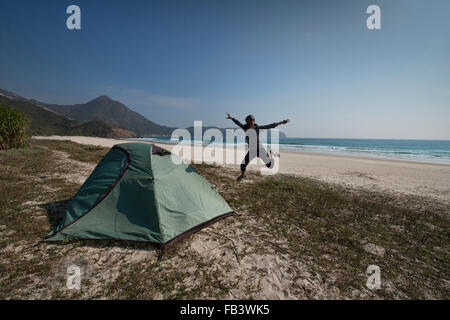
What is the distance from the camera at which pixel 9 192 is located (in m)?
5.70

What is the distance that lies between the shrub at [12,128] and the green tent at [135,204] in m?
15.1

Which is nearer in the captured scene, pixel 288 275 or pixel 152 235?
pixel 288 275

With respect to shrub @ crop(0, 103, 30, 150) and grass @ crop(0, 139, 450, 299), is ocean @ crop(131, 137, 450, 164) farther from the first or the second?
shrub @ crop(0, 103, 30, 150)

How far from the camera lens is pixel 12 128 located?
12648 millimetres

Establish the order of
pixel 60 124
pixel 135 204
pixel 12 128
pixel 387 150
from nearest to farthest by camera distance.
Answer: pixel 135 204 → pixel 12 128 → pixel 387 150 → pixel 60 124

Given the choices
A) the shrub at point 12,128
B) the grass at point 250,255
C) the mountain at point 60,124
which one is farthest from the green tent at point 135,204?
the mountain at point 60,124

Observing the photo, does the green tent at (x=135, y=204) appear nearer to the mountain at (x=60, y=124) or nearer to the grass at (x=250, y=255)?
the grass at (x=250, y=255)

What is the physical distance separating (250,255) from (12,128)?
62.5 feet

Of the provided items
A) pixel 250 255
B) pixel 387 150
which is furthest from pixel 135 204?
pixel 387 150

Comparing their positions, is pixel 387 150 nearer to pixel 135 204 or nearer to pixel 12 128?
pixel 135 204

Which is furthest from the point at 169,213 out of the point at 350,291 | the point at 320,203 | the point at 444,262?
the point at 444,262

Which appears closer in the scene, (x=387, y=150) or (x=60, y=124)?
(x=387, y=150)
